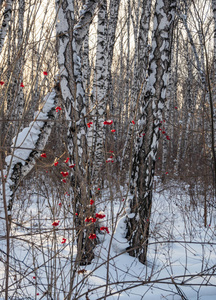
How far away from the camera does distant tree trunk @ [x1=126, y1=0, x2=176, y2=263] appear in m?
3.15

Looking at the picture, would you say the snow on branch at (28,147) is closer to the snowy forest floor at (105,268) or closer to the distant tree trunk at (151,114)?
the snowy forest floor at (105,268)

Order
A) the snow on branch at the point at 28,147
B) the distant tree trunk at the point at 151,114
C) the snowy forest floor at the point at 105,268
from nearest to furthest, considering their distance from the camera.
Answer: the snowy forest floor at the point at 105,268
the snow on branch at the point at 28,147
the distant tree trunk at the point at 151,114

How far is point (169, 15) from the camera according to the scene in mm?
3137

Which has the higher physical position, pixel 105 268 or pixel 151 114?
pixel 151 114

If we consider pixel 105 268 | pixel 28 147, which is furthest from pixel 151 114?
pixel 105 268

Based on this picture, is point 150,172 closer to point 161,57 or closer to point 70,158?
point 70,158

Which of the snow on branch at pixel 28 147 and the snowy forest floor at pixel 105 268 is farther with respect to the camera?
the snow on branch at pixel 28 147

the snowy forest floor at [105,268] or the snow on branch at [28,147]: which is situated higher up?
the snow on branch at [28,147]

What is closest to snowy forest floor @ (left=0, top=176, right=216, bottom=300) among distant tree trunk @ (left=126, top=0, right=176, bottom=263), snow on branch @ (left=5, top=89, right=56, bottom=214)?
distant tree trunk @ (left=126, top=0, right=176, bottom=263)

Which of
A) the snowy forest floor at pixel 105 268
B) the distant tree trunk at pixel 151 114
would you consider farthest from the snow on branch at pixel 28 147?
the distant tree trunk at pixel 151 114

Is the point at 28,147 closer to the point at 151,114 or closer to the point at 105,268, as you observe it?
the point at 151,114

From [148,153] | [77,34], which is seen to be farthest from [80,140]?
[77,34]

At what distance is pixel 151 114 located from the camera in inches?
126

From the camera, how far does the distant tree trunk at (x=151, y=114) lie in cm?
315
